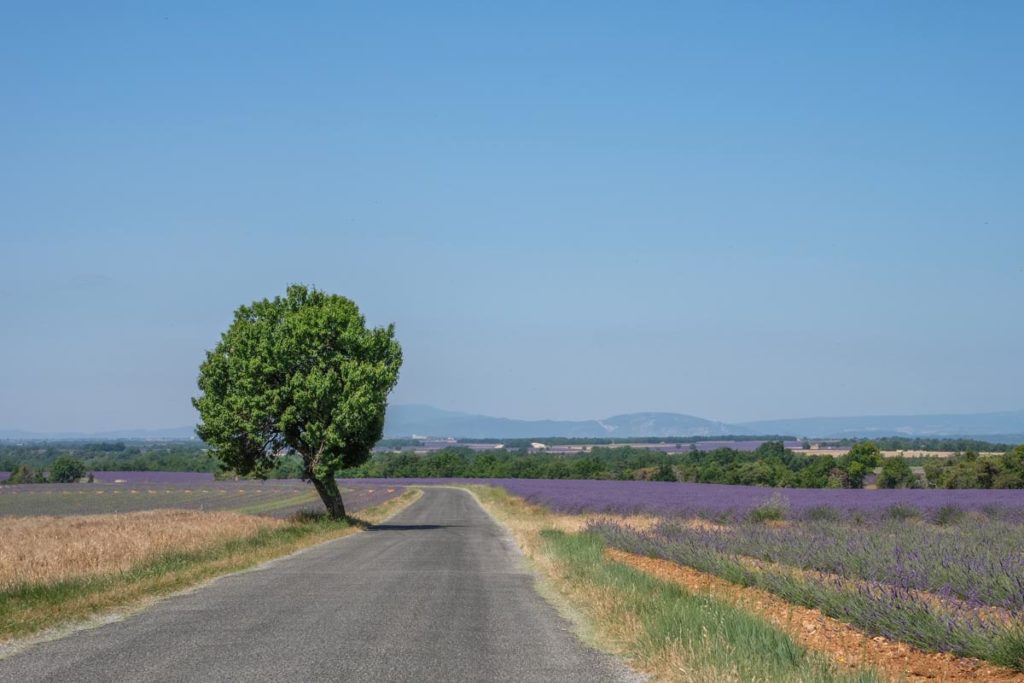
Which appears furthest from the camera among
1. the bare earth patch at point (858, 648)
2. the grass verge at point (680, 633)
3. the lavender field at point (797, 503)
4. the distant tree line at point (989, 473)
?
the distant tree line at point (989, 473)

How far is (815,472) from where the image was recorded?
274 ft

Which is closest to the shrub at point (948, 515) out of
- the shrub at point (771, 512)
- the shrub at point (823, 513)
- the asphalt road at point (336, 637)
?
the shrub at point (823, 513)

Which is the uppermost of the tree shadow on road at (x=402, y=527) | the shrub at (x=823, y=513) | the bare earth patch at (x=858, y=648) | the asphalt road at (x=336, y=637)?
the asphalt road at (x=336, y=637)

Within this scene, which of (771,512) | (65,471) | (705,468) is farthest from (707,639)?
(65,471)

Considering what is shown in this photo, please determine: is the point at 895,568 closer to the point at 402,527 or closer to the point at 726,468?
the point at 402,527

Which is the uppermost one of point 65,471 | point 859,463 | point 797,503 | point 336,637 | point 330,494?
point 65,471

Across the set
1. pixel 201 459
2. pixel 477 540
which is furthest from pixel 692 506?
pixel 201 459

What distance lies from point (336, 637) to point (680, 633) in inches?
168

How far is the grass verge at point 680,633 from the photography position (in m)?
9.84

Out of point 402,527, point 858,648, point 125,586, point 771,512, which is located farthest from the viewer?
A: point 402,527

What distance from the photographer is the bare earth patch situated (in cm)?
1109

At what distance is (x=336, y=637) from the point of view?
13.0m

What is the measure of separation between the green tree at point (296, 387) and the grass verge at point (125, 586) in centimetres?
978

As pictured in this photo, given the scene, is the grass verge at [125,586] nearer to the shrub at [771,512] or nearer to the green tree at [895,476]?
the shrub at [771,512]
